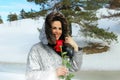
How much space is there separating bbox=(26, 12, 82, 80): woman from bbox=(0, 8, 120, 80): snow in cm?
878

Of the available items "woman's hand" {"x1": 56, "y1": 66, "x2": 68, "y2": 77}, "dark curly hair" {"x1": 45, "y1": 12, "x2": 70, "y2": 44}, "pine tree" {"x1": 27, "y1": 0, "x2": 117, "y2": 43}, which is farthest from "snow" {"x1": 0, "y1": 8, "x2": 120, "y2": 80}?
"woman's hand" {"x1": 56, "y1": 66, "x2": 68, "y2": 77}

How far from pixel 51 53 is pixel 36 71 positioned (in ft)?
0.83

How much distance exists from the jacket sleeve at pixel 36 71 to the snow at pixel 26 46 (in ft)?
29.1

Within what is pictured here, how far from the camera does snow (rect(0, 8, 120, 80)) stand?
19016 mm

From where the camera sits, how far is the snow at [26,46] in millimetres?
19016

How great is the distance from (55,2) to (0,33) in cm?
870

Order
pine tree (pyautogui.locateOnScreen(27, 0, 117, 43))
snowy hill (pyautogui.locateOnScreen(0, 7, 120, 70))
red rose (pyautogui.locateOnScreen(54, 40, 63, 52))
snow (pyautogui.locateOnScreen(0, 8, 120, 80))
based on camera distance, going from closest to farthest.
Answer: red rose (pyautogui.locateOnScreen(54, 40, 63, 52)) < snow (pyautogui.locateOnScreen(0, 8, 120, 80)) < snowy hill (pyautogui.locateOnScreen(0, 7, 120, 70)) < pine tree (pyautogui.locateOnScreen(27, 0, 117, 43))

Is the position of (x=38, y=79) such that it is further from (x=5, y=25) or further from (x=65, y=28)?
(x=5, y=25)

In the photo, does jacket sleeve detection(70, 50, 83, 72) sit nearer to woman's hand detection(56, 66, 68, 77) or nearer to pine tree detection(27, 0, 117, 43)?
woman's hand detection(56, 66, 68, 77)

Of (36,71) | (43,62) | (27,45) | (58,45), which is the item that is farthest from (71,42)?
(27,45)

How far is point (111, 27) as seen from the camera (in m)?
27.6

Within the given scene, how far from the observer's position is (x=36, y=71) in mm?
3656

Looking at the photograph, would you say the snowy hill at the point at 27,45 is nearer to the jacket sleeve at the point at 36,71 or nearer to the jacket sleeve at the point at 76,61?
the jacket sleeve at the point at 76,61

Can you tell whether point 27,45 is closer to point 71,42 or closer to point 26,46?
point 26,46
